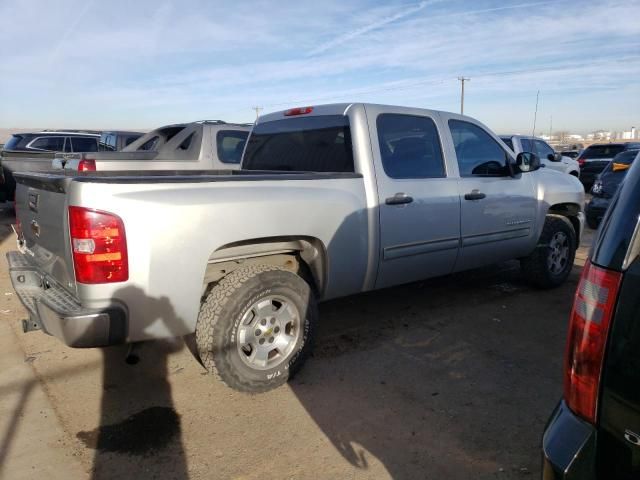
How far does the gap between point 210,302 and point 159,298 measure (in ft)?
1.34

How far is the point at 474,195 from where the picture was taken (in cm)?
466

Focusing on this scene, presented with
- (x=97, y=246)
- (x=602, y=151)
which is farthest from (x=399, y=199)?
(x=602, y=151)

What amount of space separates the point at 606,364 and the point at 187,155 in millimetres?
7471

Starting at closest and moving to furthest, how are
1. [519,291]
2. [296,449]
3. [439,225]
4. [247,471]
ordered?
[247,471]
[296,449]
[439,225]
[519,291]

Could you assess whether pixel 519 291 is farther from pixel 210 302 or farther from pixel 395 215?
pixel 210 302

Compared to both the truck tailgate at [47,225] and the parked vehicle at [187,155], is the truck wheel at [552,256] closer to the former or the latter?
the parked vehicle at [187,155]

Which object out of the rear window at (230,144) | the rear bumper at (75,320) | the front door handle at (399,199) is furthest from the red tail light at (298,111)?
the rear window at (230,144)

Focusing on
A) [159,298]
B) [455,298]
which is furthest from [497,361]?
[159,298]

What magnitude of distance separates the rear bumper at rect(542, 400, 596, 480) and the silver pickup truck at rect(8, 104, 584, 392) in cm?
206

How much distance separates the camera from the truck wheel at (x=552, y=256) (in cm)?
563

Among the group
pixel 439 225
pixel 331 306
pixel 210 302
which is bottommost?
pixel 331 306

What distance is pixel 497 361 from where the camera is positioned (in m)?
3.96

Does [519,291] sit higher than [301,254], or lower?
lower

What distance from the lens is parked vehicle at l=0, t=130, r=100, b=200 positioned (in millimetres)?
10609
